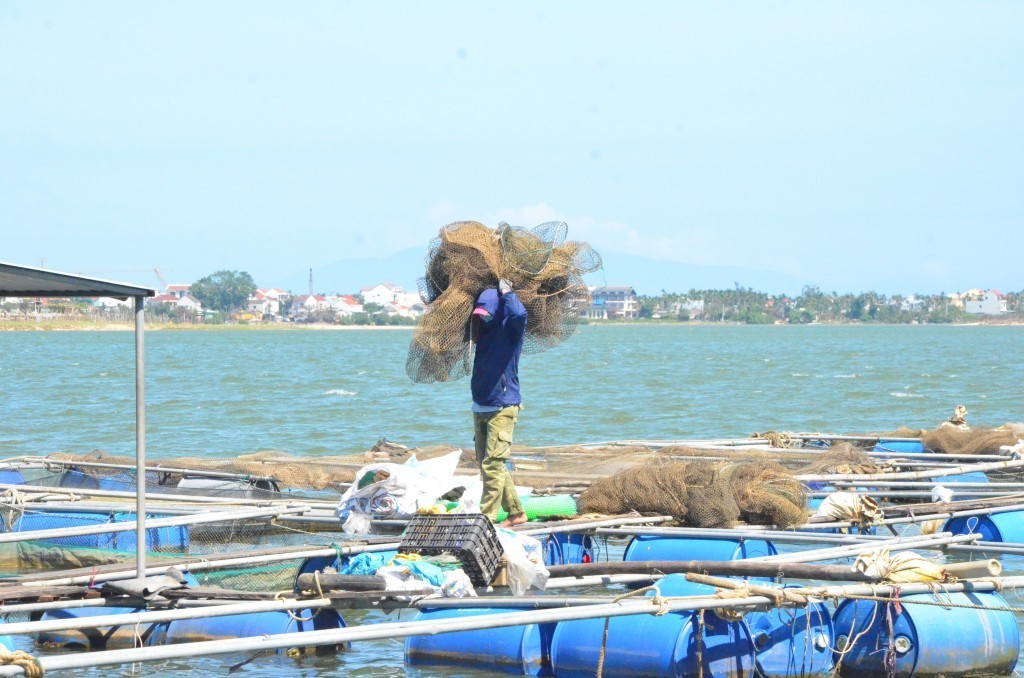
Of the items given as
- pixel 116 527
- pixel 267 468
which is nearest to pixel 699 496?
pixel 116 527

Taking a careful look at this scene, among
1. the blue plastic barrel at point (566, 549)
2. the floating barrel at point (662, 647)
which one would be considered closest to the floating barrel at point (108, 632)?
the floating barrel at point (662, 647)

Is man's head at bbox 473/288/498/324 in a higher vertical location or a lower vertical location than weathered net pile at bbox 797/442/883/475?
higher

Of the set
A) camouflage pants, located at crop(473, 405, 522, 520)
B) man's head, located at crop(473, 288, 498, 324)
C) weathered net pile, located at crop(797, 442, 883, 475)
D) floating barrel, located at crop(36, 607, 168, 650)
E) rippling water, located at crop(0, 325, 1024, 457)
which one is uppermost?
man's head, located at crop(473, 288, 498, 324)

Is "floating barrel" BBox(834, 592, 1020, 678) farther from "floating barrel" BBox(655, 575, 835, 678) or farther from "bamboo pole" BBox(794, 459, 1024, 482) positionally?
"bamboo pole" BBox(794, 459, 1024, 482)

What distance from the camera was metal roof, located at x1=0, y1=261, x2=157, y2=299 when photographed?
7.29m

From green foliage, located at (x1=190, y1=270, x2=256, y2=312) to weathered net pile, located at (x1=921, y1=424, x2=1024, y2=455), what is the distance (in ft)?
506

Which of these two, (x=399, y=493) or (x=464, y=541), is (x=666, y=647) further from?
(x=399, y=493)

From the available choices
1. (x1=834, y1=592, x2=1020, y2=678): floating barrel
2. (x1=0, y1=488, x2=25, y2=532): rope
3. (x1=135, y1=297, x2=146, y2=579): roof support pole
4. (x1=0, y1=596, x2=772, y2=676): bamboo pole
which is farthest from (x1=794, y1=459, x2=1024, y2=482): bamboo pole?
(x1=0, y1=488, x2=25, y2=532): rope

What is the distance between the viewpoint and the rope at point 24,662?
6.23 meters

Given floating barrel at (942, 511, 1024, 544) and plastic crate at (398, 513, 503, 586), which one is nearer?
plastic crate at (398, 513, 503, 586)

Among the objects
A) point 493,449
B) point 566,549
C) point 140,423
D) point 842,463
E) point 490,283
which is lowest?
point 566,549

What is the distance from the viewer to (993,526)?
37.0 ft

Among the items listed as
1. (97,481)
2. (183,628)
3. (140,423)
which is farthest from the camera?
(97,481)

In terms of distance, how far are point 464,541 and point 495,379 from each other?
5.33ft
